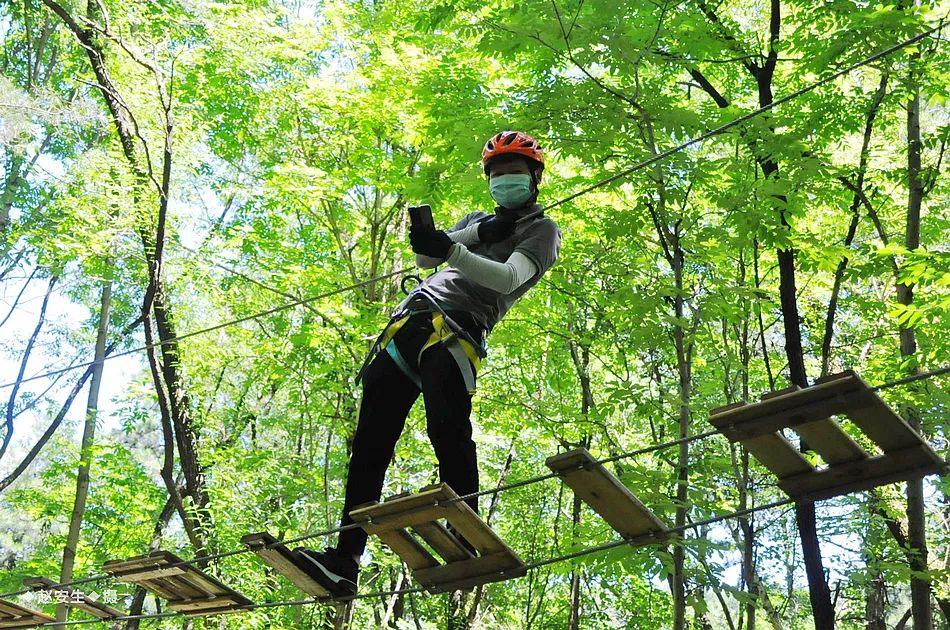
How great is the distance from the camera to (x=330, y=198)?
9.48 meters

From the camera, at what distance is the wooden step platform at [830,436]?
2387mm

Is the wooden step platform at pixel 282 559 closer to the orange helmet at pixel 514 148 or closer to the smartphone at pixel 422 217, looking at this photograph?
the smartphone at pixel 422 217

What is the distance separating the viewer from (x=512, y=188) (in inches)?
127

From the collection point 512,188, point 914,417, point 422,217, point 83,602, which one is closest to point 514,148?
point 512,188

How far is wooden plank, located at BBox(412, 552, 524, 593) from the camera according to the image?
9.97 ft

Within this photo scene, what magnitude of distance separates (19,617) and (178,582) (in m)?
1.33

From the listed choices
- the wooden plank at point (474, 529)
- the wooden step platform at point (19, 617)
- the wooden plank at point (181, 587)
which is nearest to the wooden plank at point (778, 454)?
the wooden plank at point (474, 529)

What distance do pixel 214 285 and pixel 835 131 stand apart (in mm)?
7102

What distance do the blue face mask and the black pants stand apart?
0.45 meters

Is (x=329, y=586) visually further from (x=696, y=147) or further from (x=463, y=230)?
(x=696, y=147)

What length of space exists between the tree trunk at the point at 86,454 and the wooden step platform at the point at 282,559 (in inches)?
395

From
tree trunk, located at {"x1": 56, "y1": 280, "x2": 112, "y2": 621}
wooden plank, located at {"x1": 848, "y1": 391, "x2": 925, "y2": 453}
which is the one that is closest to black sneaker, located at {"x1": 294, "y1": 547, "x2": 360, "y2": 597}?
wooden plank, located at {"x1": 848, "y1": 391, "x2": 925, "y2": 453}

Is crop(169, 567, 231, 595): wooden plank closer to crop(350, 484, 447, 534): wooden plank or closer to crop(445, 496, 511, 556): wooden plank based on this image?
crop(350, 484, 447, 534): wooden plank

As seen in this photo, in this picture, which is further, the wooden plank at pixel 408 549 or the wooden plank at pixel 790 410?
the wooden plank at pixel 408 549
